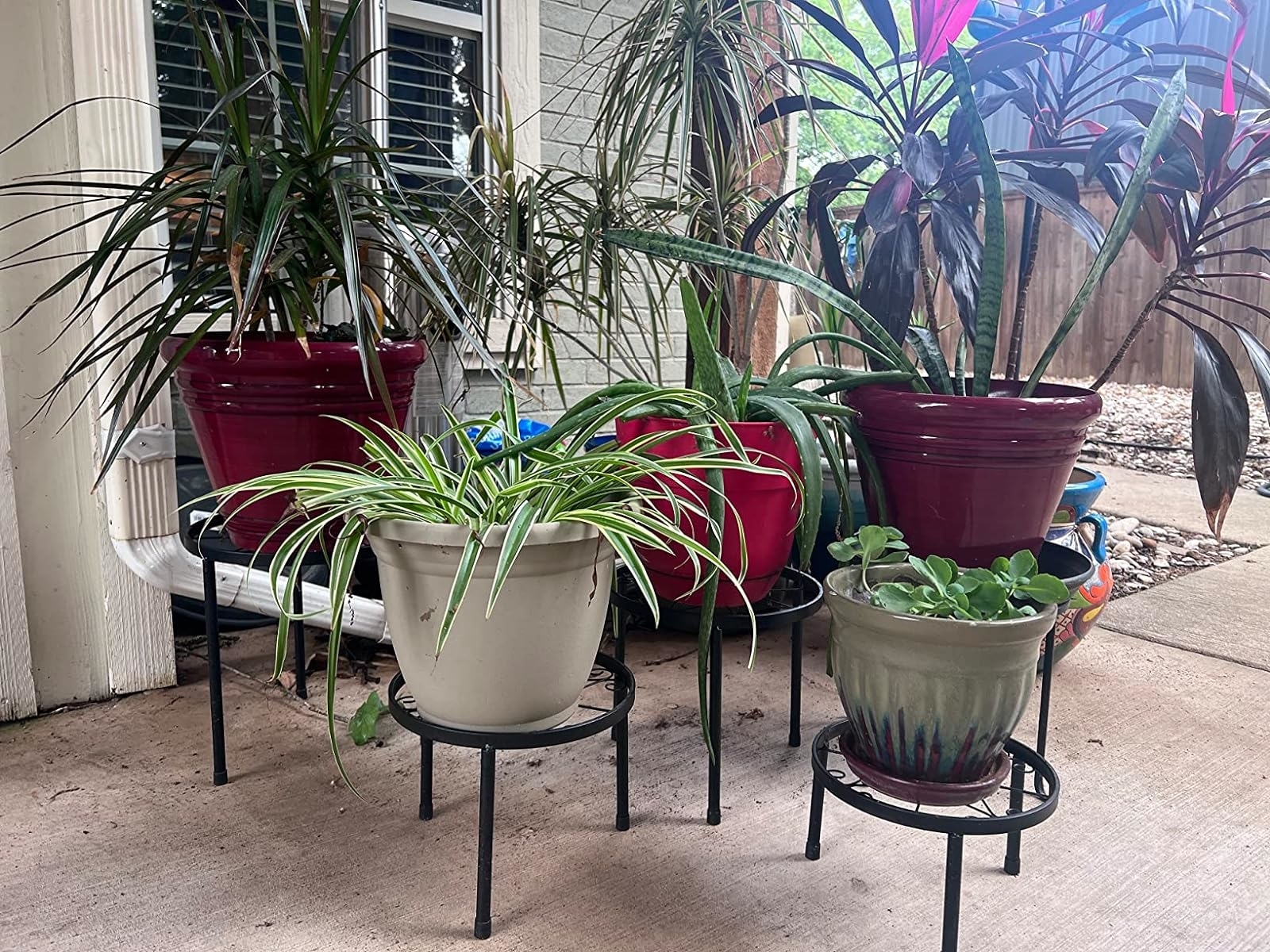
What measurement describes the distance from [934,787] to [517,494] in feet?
1.87

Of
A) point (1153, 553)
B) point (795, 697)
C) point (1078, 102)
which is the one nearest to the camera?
point (1078, 102)

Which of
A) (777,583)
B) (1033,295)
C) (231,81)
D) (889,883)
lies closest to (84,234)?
(231,81)

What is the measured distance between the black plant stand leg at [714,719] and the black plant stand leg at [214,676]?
2.58ft

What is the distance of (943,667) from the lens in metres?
1.02

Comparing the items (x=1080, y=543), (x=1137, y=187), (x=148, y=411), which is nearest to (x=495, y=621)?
(x=1137, y=187)

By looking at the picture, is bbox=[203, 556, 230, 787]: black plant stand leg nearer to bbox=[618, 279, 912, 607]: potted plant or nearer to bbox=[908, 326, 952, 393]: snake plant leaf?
bbox=[618, 279, 912, 607]: potted plant

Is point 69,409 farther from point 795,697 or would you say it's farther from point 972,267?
point 972,267

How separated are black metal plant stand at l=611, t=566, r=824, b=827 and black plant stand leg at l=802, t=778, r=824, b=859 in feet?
0.48

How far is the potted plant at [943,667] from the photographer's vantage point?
101 centimetres

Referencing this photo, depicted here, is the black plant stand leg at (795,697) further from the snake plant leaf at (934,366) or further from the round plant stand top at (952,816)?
the snake plant leaf at (934,366)

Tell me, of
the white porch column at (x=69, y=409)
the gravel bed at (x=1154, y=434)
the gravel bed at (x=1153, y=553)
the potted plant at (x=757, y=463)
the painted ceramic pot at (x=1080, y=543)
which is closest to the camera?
the potted plant at (x=757, y=463)

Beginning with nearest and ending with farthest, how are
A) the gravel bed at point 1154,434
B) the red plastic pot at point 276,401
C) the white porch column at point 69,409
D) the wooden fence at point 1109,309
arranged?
the red plastic pot at point 276,401 → the white porch column at point 69,409 → the gravel bed at point 1154,434 → the wooden fence at point 1109,309

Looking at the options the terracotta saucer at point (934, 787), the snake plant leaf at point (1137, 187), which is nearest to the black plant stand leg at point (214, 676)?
the terracotta saucer at point (934, 787)

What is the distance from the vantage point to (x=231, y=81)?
1379mm
